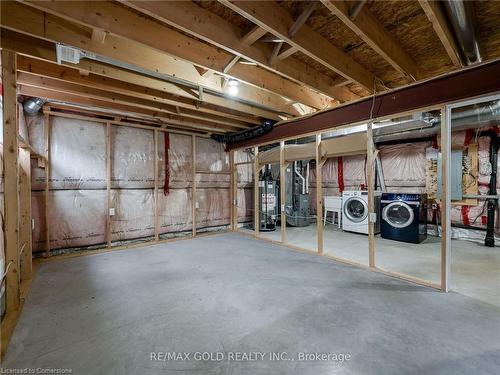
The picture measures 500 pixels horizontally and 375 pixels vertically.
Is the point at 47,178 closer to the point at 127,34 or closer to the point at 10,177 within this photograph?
the point at 10,177

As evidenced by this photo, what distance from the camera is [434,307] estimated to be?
84.6 inches

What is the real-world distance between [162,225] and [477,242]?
19.9 ft

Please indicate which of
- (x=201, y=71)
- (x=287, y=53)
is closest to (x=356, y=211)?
(x=287, y=53)

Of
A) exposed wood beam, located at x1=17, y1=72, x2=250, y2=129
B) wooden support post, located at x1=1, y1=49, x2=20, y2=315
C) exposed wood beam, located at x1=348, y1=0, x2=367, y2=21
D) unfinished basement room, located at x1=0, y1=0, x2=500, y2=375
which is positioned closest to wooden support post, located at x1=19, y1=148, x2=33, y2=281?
unfinished basement room, located at x1=0, y1=0, x2=500, y2=375

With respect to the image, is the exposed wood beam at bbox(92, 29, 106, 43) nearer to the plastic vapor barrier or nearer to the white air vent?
the white air vent

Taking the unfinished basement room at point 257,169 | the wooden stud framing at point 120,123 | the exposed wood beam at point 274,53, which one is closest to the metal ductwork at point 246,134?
the unfinished basement room at point 257,169

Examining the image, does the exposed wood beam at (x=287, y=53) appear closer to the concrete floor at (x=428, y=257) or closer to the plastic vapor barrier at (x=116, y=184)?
the concrete floor at (x=428, y=257)

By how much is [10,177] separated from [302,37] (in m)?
2.80

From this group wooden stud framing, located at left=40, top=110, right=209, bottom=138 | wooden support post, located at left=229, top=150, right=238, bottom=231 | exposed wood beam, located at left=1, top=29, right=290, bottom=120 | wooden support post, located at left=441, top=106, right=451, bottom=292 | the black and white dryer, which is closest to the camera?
exposed wood beam, located at left=1, top=29, right=290, bottom=120

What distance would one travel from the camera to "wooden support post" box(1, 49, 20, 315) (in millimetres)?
2047

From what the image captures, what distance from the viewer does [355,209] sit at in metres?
5.47

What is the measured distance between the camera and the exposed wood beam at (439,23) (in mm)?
1570

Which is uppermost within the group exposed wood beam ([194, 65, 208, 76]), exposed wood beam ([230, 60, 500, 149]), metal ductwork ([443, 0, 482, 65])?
exposed wood beam ([194, 65, 208, 76])

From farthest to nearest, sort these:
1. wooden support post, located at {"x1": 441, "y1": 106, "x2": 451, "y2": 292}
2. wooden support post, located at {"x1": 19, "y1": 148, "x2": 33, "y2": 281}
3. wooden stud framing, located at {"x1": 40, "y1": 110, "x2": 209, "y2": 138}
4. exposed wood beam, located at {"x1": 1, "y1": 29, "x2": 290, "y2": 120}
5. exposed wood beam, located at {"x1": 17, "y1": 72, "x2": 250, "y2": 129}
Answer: wooden stud framing, located at {"x1": 40, "y1": 110, "x2": 209, "y2": 138} < wooden support post, located at {"x1": 19, "y1": 148, "x2": 33, "y2": 281} < exposed wood beam, located at {"x1": 17, "y1": 72, "x2": 250, "y2": 129} < wooden support post, located at {"x1": 441, "y1": 106, "x2": 451, "y2": 292} < exposed wood beam, located at {"x1": 1, "y1": 29, "x2": 290, "y2": 120}
